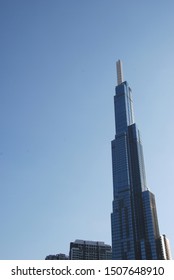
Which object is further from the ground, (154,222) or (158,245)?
(154,222)

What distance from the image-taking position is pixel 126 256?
19238cm
